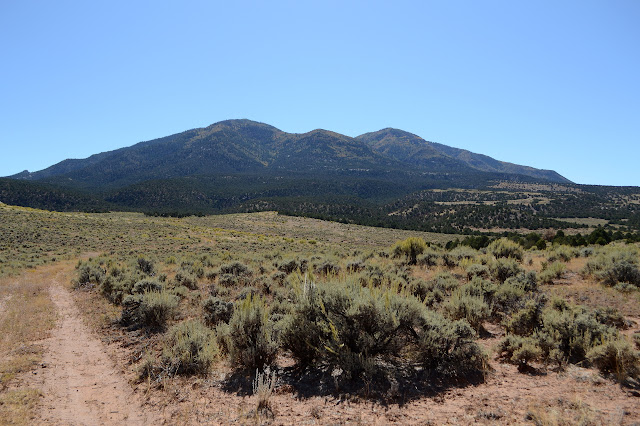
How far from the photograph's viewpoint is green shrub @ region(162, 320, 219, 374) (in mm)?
5754

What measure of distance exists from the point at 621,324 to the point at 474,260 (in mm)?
7185

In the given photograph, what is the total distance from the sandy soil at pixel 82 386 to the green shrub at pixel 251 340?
167 centimetres

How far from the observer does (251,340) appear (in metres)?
5.87

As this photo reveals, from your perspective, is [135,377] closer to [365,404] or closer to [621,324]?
[365,404]

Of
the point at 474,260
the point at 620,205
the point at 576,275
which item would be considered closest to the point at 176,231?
the point at 474,260

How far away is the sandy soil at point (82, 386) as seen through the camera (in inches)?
183

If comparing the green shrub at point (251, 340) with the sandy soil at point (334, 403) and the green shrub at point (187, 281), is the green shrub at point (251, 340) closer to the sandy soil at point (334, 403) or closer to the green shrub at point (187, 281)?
the sandy soil at point (334, 403)

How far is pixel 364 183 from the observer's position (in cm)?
17088

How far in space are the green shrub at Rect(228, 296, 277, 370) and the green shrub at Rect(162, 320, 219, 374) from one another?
1.43 ft

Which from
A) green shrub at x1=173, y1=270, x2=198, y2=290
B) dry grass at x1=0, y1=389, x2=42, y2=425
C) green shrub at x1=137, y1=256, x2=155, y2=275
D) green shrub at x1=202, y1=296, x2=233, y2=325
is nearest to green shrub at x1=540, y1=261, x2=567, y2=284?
green shrub at x1=202, y1=296, x2=233, y2=325

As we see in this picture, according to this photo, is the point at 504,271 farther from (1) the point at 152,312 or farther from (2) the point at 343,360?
(1) the point at 152,312

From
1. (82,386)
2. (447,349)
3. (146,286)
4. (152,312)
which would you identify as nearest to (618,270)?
(447,349)

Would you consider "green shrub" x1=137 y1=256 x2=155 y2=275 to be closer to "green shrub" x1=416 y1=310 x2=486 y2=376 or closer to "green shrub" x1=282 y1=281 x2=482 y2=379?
"green shrub" x1=282 y1=281 x2=482 y2=379

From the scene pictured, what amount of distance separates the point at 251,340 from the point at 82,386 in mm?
3107
